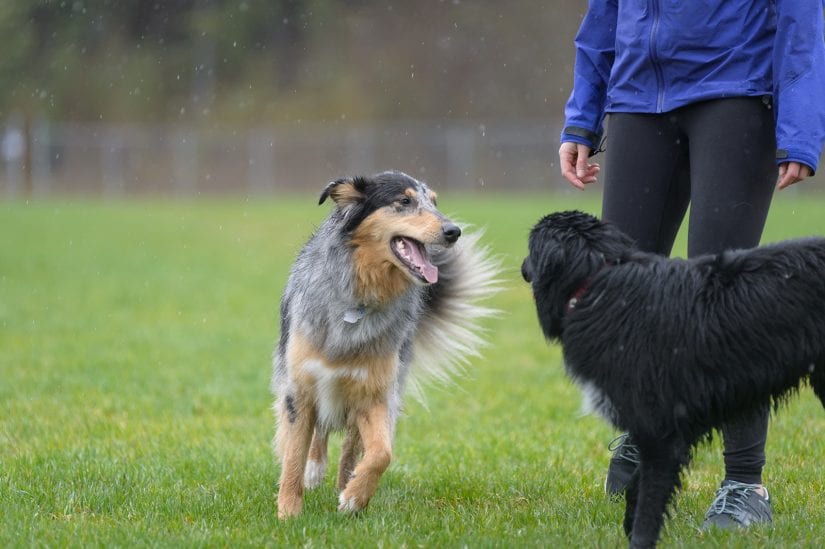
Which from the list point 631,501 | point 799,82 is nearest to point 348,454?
point 631,501

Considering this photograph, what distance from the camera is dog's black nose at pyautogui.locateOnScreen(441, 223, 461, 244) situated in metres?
4.32

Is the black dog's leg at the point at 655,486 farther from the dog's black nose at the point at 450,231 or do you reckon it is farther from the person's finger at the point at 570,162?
the person's finger at the point at 570,162

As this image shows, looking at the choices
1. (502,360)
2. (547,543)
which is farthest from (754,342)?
(502,360)

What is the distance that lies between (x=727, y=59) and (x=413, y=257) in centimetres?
156

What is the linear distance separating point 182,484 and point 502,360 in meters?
4.82

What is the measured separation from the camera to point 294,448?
4559mm

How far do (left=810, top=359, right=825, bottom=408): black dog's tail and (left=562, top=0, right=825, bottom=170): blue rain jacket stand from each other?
813 millimetres

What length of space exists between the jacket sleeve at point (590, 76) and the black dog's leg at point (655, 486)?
5.19 ft

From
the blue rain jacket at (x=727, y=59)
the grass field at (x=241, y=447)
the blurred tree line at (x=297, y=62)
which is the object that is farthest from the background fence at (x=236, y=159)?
the blue rain jacket at (x=727, y=59)

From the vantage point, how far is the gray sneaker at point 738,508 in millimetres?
4156

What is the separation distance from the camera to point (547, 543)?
12.6 ft

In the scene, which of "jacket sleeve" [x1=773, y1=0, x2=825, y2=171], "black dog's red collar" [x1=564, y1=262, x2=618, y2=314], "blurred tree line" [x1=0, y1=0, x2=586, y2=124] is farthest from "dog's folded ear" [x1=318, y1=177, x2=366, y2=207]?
"blurred tree line" [x1=0, y1=0, x2=586, y2=124]

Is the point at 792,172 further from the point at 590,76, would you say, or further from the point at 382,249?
the point at 382,249

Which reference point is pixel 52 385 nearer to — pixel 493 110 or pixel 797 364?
pixel 797 364
